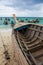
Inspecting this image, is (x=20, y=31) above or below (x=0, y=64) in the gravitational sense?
above

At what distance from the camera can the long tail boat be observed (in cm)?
431

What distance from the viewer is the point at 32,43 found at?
655 cm

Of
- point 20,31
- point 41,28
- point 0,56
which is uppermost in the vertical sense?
point 41,28

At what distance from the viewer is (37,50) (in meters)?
5.34

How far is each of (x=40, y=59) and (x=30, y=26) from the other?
534cm

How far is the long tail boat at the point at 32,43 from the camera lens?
4314 millimetres

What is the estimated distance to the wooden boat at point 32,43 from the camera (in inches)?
170

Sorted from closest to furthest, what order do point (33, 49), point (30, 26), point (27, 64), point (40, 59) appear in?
point (27, 64)
point (40, 59)
point (33, 49)
point (30, 26)

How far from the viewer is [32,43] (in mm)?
6547

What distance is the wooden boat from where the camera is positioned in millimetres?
4313

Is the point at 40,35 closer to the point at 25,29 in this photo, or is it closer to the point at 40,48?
the point at 40,48

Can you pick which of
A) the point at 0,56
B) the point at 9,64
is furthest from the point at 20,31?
the point at 9,64

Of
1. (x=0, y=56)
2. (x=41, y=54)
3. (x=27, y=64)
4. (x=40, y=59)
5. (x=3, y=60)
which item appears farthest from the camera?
(x=0, y=56)

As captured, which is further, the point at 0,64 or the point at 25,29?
the point at 25,29
